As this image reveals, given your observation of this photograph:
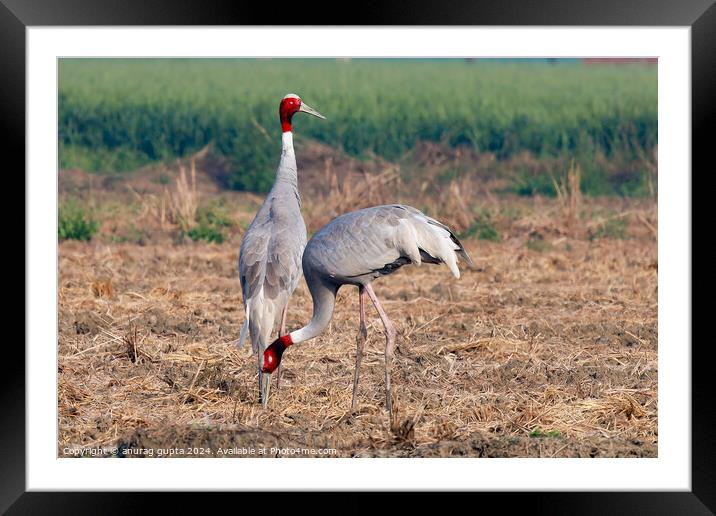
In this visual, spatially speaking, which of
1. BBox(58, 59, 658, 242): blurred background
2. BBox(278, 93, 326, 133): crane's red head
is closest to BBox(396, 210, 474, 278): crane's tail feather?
BBox(278, 93, 326, 133): crane's red head

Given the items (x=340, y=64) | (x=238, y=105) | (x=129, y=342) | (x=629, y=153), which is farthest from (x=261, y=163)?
(x=340, y=64)

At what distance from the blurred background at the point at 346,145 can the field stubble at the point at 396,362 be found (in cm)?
139

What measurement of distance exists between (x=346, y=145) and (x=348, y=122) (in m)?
0.59

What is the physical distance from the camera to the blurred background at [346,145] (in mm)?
11320

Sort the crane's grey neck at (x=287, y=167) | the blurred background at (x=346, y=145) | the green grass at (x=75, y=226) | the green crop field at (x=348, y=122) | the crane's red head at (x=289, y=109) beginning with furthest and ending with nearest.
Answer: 1. the green crop field at (x=348, y=122)
2. the blurred background at (x=346, y=145)
3. the green grass at (x=75, y=226)
4. the crane's red head at (x=289, y=109)
5. the crane's grey neck at (x=287, y=167)

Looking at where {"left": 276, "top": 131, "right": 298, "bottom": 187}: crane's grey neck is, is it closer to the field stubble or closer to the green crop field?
the field stubble

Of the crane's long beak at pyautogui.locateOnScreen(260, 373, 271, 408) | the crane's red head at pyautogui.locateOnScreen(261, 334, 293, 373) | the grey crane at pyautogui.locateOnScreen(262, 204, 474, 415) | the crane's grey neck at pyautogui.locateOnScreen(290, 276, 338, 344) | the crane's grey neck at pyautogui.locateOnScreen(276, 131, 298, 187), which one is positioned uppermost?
the crane's grey neck at pyautogui.locateOnScreen(276, 131, 298, 187)

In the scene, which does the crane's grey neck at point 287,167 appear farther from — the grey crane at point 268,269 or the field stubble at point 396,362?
the field stubble at point 396,362

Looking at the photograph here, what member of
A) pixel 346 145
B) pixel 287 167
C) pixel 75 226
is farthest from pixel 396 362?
pixel 346 145

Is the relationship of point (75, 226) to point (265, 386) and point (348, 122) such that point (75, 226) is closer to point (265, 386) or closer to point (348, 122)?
point (265, 386)

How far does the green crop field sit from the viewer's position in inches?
603

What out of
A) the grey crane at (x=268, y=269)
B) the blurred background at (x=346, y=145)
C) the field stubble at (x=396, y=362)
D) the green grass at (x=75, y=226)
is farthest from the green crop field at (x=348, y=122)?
the grey crane at (x=268, y=269)

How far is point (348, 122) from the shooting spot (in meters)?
16.8

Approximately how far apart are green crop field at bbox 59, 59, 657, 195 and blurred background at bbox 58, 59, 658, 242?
0.03 m
